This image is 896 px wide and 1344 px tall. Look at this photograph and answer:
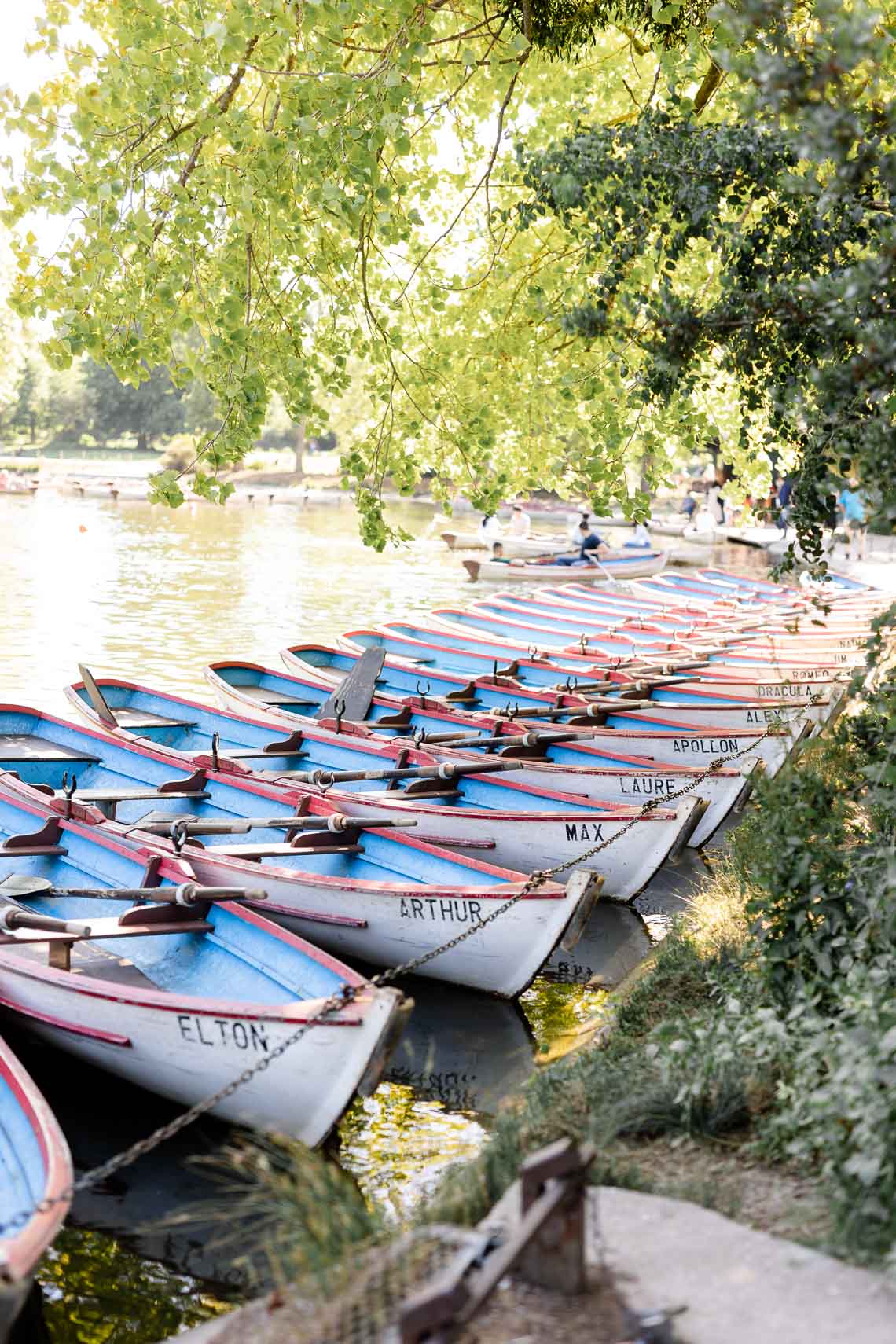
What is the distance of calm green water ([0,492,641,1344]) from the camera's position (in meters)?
6.20

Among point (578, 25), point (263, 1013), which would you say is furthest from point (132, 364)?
point (263, 1013)

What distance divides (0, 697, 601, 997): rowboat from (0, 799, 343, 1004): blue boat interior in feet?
1.03

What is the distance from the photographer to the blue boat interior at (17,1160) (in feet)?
18.0

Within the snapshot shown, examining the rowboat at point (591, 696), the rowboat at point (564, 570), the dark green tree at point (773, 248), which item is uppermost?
the dark green tree at point (773, 248)

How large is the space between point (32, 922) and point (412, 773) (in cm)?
396

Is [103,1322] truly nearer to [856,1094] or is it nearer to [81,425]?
[856,1094]

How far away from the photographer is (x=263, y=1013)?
6.50 metres

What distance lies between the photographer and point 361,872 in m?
9.66

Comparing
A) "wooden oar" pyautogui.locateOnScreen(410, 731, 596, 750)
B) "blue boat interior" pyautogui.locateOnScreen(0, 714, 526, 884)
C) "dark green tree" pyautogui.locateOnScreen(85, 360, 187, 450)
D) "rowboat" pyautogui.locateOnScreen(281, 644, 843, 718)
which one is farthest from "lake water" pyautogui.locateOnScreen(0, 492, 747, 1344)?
"dark green tree" pyautogui.locateOnScreen(85, 360, 187, 450)

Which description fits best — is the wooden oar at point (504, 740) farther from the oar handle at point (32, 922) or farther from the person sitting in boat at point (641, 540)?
the person sitting in boat at point (641, 540)

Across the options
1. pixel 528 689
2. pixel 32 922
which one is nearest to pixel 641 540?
pixel 528 689

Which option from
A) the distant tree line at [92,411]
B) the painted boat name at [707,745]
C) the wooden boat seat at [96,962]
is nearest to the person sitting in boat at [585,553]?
the painted boat name at [707,745]

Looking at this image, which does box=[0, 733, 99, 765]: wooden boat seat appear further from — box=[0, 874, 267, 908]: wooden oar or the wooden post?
the wooden post

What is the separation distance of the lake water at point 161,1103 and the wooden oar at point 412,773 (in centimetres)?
162
